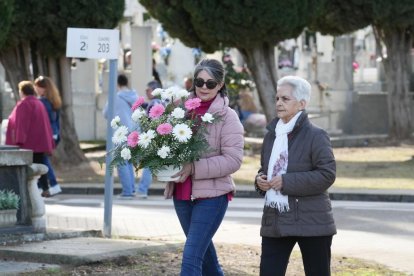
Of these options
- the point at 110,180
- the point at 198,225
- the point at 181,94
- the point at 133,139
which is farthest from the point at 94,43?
the point at 198,225

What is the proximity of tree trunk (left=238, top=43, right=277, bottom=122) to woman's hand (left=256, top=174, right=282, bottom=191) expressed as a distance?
17695mm

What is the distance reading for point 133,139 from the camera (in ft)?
27.7

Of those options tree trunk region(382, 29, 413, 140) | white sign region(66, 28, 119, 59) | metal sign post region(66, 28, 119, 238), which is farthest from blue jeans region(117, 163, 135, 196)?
tree trunk region(382, 29, 413, 140)

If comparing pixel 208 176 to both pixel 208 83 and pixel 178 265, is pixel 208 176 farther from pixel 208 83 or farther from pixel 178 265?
pixel 178 265

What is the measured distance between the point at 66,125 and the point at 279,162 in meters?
16.5

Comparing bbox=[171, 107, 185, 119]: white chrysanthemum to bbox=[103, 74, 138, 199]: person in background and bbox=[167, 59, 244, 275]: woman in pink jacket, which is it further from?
bbox=[103, 74, 138, 199]: person in background

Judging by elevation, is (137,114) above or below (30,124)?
above

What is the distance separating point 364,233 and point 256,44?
11.6 m

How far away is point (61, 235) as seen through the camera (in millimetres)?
12047

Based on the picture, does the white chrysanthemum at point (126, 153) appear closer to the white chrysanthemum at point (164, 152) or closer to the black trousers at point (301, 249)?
the white chrysanthemum at point (164, 152)

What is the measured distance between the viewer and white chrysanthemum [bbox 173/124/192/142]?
819 centimetres

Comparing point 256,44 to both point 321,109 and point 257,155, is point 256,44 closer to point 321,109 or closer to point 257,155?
point 257,155

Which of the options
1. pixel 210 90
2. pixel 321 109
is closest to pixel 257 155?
pixel 321 109

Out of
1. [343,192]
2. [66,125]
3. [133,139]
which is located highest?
[133,139]
